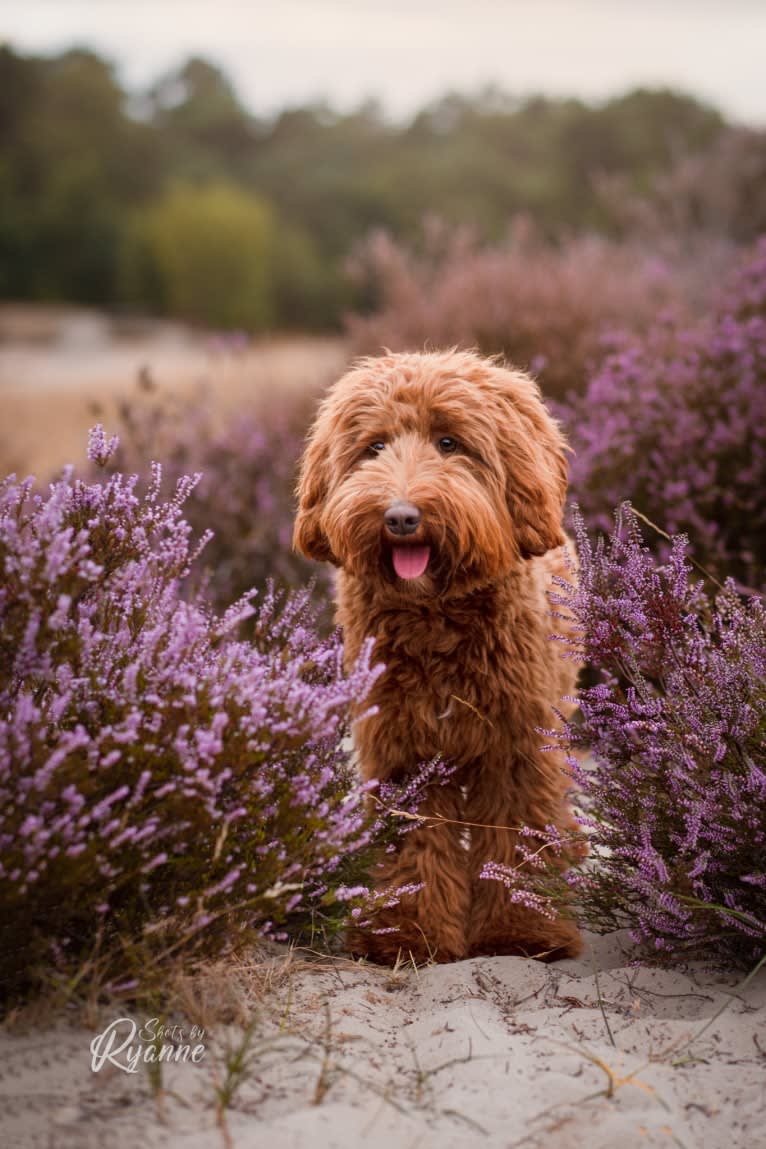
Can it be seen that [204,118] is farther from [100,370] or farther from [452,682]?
[452,682]

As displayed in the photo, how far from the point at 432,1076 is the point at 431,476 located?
170 centimetres

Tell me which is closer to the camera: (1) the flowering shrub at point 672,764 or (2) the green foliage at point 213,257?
(1) the flowering shrub at point 672,764

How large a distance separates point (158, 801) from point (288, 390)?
6.92m

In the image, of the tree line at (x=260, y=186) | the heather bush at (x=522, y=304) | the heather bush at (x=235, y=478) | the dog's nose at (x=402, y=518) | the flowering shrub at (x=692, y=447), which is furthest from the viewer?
the tree line at (x=260, y=186)

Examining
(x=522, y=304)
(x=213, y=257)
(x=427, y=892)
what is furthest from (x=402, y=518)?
(x=213, y=257)

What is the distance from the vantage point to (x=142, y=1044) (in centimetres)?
248

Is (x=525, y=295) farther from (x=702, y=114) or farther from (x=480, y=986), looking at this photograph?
(x=702, y=114)

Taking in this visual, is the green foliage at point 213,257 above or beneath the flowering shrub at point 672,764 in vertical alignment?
above

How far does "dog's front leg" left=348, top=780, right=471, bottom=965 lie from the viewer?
3.54m

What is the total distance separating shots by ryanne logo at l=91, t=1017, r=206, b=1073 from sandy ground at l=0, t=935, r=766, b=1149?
0.02 m

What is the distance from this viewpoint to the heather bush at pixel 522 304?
286 inches

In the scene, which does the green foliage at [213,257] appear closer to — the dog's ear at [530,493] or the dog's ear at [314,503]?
the dog's ear at [314,503]

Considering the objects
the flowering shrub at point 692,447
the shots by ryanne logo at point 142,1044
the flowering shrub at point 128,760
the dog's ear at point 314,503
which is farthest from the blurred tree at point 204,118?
the shots by ryanne logo at point 142,1044

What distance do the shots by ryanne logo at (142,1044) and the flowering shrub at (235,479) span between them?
3.68 meters
